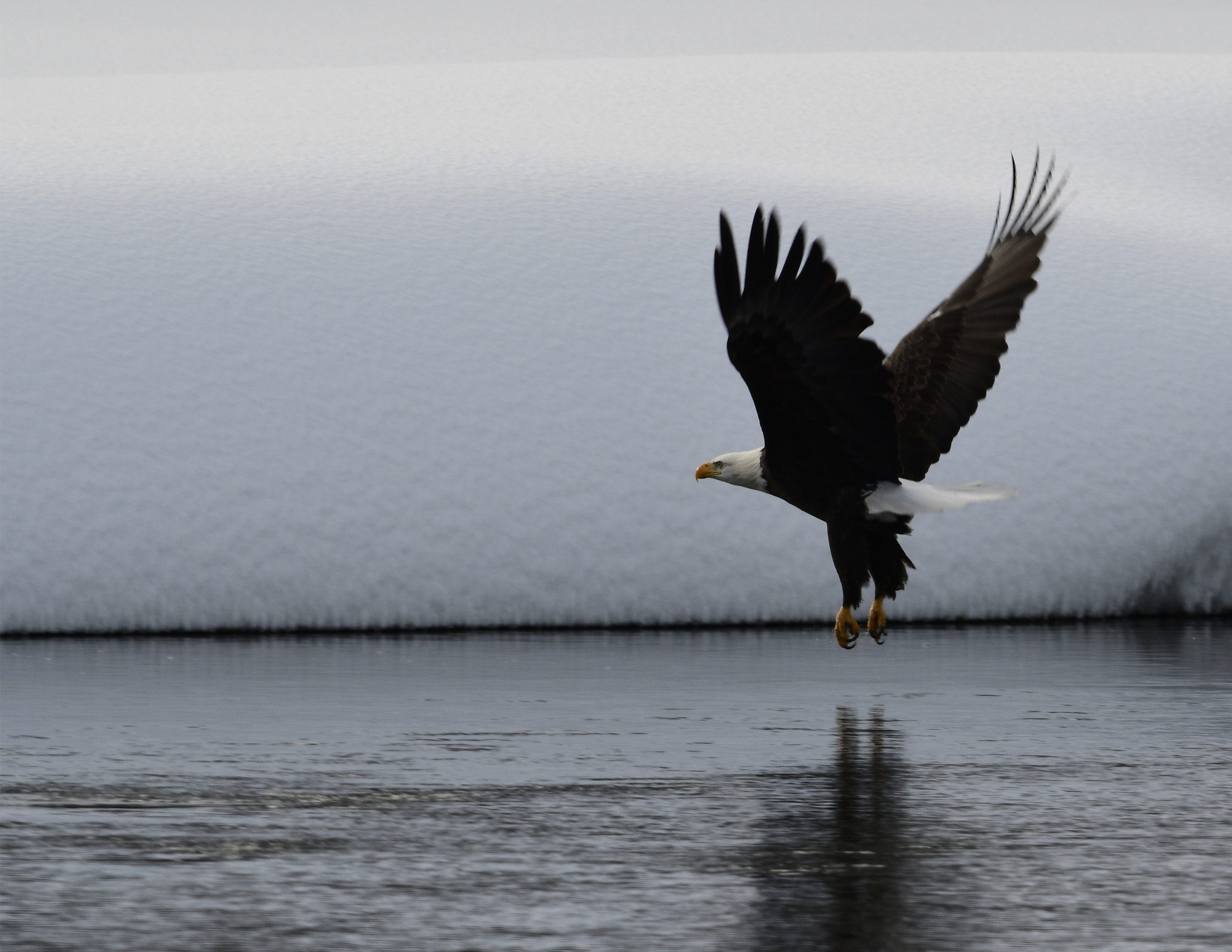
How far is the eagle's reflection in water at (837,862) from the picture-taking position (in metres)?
3.97

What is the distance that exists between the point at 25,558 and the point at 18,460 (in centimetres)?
102

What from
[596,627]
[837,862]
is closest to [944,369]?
[596,627]

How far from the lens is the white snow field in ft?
48.9

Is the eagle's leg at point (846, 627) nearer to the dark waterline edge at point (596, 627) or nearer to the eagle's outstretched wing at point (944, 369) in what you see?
the eagle's outstretched wing at point (944, 369)

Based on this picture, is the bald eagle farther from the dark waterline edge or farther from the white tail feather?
the dark waterline edge

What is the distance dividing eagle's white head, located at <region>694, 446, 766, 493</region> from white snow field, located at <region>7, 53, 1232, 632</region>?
496 cm

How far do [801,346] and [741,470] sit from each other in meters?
1.62

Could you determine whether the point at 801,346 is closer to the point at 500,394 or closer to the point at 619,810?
the point at 619,810

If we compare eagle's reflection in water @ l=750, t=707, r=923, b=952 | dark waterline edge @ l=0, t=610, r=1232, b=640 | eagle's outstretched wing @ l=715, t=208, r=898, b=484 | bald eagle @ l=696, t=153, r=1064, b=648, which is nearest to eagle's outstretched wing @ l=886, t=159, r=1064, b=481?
bald eagle @ l=696, t=153, r=1064, b=648

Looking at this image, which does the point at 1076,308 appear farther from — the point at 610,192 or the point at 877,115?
the point at 877,115

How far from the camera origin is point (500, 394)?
53.3 feet

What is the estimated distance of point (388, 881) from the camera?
4.52m

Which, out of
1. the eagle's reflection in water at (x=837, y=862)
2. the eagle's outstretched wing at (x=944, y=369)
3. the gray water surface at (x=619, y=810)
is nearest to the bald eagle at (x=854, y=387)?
the eagle's outstretched wing at (x=944, y=369)

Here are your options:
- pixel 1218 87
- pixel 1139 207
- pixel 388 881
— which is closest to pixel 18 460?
pixel 388 881
